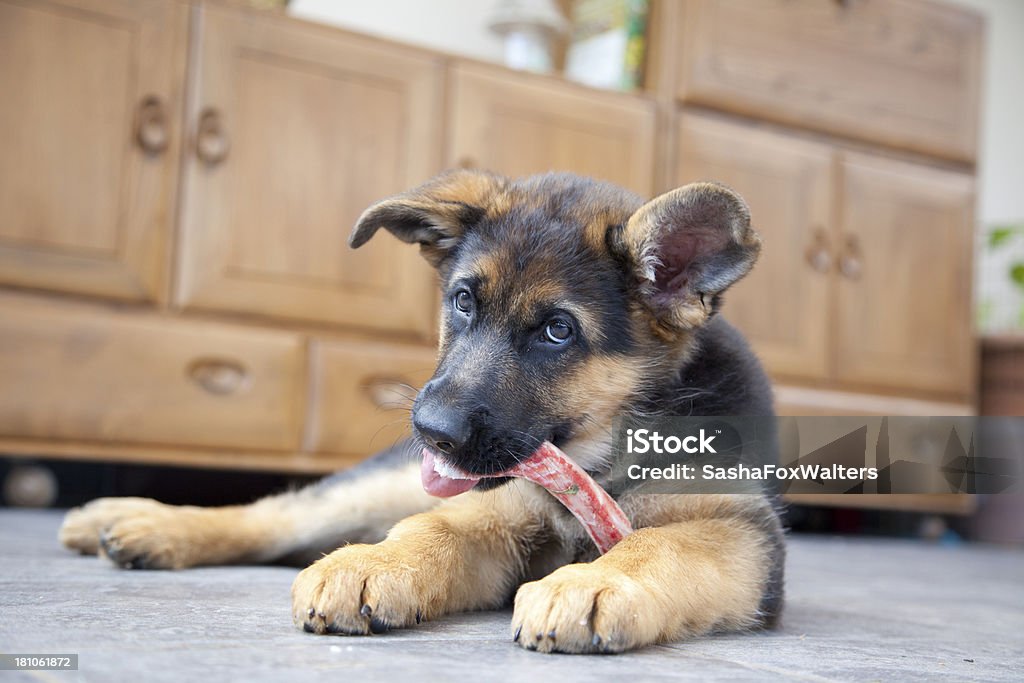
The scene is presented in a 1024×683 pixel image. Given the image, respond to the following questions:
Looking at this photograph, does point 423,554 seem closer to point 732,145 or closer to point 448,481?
point 448,481

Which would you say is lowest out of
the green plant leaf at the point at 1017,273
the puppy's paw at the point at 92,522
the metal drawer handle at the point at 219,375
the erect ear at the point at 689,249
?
the puppy's paw at the point at 92,522

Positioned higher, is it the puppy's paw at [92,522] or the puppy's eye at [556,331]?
the puppy's eye at [556,331]

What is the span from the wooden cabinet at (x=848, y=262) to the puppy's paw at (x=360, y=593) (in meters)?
3.20

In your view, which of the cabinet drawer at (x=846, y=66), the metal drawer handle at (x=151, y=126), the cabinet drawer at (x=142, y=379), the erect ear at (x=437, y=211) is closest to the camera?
the erect ear at (x=437, y=211)

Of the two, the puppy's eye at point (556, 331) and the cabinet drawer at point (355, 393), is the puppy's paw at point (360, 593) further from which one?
the cabinet drawer at point (355, 393)

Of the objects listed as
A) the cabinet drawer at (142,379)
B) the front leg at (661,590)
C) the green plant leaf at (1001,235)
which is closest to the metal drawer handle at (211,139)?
the cabinet drawer at (142,379)

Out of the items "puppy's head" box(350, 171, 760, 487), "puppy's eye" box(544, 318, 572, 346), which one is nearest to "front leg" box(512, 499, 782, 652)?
"puppy's head" box(350, 171, 760, 487)

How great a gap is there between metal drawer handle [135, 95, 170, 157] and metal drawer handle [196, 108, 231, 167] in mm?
118

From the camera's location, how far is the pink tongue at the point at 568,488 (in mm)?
1893

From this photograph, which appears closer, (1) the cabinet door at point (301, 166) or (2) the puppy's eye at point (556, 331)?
(2) the puppy's eye at point (556, 331)

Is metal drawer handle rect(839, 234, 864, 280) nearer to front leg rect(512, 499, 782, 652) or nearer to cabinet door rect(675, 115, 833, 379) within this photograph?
cabinet door rect(675, 115, 833, 379)

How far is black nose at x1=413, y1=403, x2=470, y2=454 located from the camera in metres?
1.73

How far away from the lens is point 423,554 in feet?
5.80

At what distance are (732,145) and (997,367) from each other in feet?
6.23
